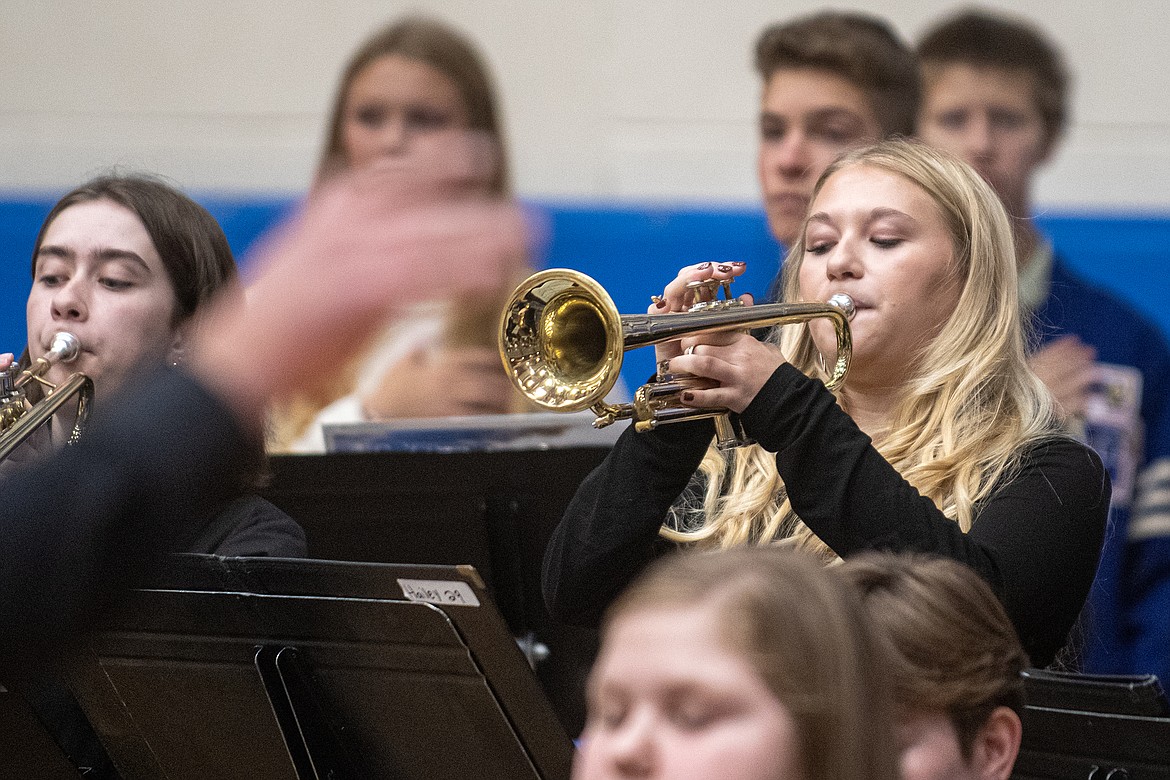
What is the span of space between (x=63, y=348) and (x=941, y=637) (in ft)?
6.14

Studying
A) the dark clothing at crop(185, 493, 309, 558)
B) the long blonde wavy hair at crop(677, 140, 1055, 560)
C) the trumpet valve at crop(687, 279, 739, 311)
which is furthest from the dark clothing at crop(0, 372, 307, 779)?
the dark clothing at crop(185, 493, 309, 558)

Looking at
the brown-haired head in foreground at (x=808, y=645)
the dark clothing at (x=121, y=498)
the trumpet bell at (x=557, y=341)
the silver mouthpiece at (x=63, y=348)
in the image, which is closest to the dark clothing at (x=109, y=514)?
the dark clothing at (x=121, y=498)

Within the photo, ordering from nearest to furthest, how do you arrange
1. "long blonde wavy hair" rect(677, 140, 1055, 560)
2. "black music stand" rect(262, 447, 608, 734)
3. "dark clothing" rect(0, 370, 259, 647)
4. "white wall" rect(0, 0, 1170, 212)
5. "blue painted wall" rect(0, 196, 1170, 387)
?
"dark clothing" rect(0, 370, 259, 647), "long blonde wavy hair" rect(677, 140, 1055, 560), "black music stand" rect(262, 447, 608, 734), "blue painted wall" rect(0, 196, 1170, 387), "white wall" rect(0, 0, 1170, 212)

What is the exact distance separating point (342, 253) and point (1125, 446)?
3.21 metres

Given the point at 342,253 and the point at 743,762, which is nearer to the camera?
the point at 342,253

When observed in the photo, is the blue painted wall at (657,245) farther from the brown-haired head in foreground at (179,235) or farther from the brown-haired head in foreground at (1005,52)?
the brown-haired head in foreground at (179,235)

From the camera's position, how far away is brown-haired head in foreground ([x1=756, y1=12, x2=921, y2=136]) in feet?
12.9

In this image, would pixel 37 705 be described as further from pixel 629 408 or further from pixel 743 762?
pixel 743 762

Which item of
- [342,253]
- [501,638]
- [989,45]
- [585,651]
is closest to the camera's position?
[342,253]

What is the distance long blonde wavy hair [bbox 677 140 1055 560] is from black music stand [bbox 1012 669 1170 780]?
1.71 feet

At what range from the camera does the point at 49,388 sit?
9.66ft

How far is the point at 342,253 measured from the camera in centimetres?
98

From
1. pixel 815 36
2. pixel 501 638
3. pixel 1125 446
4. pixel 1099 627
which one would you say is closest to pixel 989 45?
pixel 815 36

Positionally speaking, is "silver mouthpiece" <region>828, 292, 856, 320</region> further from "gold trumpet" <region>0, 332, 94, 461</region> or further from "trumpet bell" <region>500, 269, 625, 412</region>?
"gold trumpet" <region>0, 332, 94, 461</region>
